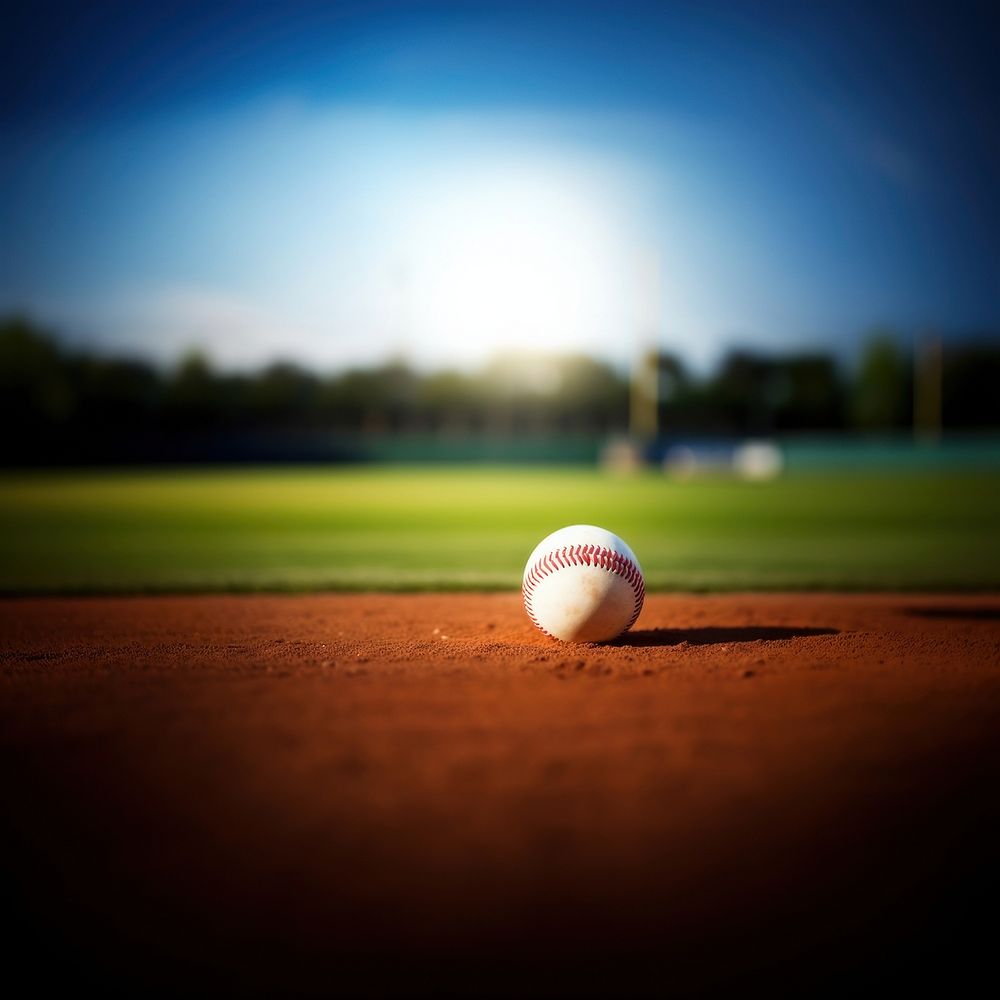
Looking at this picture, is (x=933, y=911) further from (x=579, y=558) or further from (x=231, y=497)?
(x=231, y=497)

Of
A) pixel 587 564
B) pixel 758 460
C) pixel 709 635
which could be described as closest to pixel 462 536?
pixel 709 635

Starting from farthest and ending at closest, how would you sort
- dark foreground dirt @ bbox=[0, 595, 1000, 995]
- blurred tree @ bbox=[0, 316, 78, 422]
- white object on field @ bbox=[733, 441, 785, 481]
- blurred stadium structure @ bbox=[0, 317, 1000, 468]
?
blurred tree @ bbox=[0, 316, 78, 422]
blurred stadium structure @ bbox=[0, 317, 1000, 468]
white object on field @ bbox=[733, 441, 785, 481]
dark foreground dirt @ bbox=[0, 595, 1000, 995]

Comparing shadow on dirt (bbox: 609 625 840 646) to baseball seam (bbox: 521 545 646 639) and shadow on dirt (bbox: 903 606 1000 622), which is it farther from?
shadow on dirt (bbox: 903 606 1000 622)

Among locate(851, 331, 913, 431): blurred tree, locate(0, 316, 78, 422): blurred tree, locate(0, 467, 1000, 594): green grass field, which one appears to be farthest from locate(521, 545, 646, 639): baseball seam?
locate(851, 331, 913, 431): blurred tree

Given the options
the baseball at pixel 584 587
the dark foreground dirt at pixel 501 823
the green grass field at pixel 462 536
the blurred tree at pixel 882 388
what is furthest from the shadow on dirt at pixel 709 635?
the blurred tree at pixel 882 388

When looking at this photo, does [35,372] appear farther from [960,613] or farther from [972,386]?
[972,386]

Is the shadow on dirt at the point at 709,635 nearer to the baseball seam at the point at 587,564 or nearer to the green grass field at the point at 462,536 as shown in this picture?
the baseball seam at the point at 587,564
